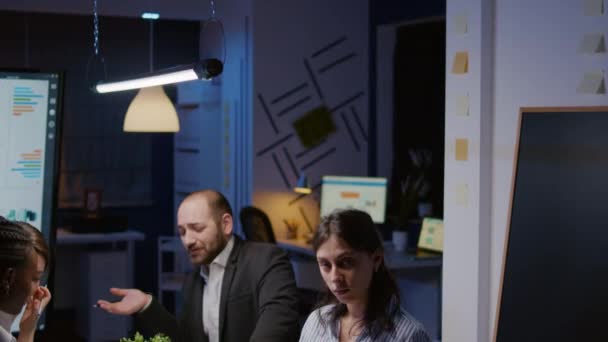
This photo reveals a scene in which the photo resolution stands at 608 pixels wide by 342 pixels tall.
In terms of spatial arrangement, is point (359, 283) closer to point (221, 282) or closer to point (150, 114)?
point (221, 282)

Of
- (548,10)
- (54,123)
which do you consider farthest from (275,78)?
(548,10)

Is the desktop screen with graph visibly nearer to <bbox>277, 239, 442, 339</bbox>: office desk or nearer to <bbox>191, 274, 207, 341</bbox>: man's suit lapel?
<bbox>191, 274, 207, 341</bbox>: man's suit lapel

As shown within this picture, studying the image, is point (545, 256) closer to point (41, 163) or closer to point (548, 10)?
point (548, 10)

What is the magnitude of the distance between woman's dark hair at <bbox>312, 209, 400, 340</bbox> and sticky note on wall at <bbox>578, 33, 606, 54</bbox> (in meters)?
0.93

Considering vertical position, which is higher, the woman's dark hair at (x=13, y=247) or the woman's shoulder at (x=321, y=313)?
the woman's dark hair at (x=13, y=247)

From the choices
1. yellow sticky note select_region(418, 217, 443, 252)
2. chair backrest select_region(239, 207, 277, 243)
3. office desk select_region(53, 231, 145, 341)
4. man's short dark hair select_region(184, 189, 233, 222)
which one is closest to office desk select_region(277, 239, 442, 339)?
yellow sticky note select_region(418, 217, 443, 252)

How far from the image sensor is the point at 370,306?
2.84 metres

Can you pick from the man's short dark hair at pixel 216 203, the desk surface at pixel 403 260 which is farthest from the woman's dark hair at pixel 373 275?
the desk surface at pixel 403 260

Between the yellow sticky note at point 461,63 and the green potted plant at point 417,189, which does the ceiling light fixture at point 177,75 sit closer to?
A: the yellow sticky note at point 461,63

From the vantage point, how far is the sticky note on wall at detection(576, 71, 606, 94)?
3.00 meters

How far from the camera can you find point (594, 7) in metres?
3.03

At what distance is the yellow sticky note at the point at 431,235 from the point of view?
6.39 metres

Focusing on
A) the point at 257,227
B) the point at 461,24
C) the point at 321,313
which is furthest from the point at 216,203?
the point at 257,227

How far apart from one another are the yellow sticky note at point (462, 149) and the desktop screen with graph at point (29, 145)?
1630 mm
